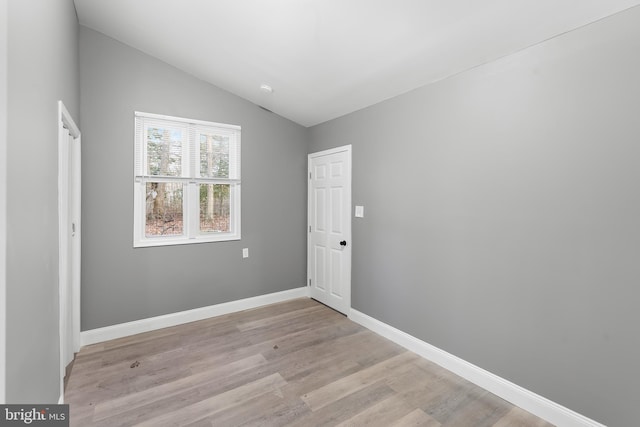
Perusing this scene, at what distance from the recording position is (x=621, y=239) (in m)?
1.75

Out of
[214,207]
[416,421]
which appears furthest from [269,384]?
[214,207]

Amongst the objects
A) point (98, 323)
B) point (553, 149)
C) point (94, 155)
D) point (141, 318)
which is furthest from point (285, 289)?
point (553, 149)

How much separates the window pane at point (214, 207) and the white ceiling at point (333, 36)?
52.0 inches

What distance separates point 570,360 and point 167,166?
4.07 m

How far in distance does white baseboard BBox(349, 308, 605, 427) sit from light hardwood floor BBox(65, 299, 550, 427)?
57mm

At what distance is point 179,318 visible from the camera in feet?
11.5

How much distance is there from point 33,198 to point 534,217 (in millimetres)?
3040

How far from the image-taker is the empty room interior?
1.74m

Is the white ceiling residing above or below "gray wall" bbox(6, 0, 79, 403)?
above

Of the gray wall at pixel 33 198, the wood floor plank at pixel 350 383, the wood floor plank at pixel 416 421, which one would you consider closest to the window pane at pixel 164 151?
the gray wall at pixel 33 198

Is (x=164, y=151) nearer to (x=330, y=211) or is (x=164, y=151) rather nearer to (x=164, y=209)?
(x=164, y=209)

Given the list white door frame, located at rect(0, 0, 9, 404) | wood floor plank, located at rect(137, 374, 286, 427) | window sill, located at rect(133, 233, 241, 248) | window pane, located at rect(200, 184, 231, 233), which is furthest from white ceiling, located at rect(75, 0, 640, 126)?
wood floor plank, located at rect(137, 374, 286, 427)

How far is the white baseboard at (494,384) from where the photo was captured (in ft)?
6.37

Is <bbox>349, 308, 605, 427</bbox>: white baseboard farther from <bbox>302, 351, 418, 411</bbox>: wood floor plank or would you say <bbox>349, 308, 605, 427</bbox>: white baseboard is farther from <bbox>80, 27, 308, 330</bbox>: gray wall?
<bbox>80, 27, 308, 330</bbox>: gray wall
